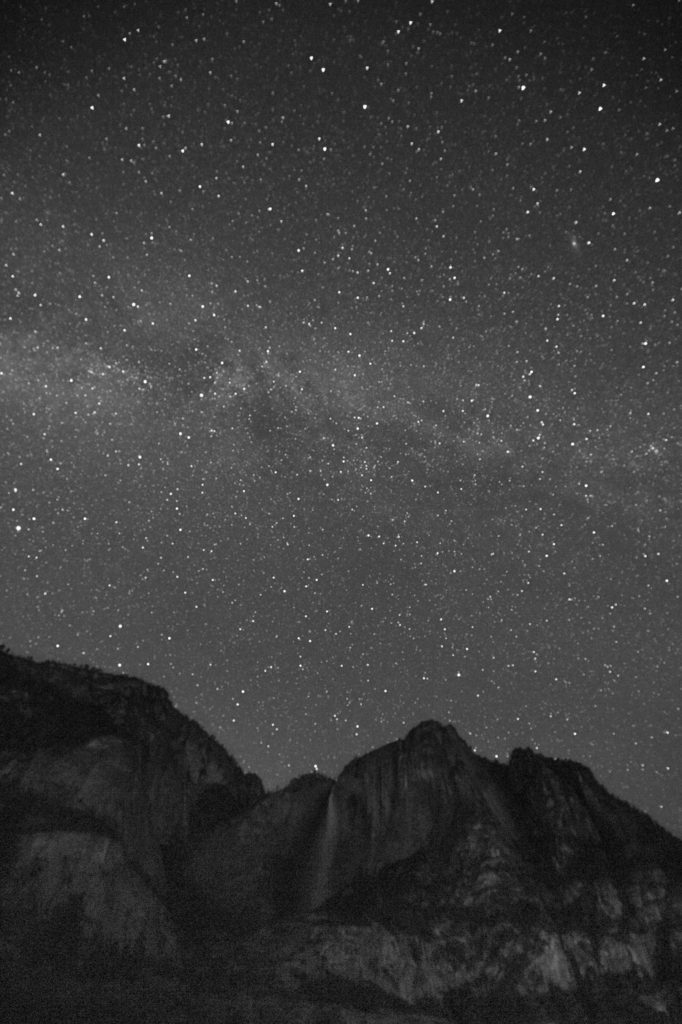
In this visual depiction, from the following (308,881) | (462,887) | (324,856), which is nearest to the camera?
(462,887)

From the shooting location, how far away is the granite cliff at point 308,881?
1281 inches

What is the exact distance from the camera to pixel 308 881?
1852 inches

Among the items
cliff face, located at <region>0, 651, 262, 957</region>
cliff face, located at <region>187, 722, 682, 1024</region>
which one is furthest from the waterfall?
cliff face, located at <region>0, 651, 262, 957</region>

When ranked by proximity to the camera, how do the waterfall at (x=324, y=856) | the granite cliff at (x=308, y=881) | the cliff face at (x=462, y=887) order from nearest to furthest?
1. the granite cliff at (x=308, y=881)
2. the cliff face at (x=462, y=887)
3. the waterfall at (x=324, y=856)

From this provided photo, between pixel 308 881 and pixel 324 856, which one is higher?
pixel 324 856

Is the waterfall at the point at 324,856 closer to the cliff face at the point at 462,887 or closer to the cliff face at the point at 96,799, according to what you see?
the cliff face at the point at 462,887

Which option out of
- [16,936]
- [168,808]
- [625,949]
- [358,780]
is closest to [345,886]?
[358,780]

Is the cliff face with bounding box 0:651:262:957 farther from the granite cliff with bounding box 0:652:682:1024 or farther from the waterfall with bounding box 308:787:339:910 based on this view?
the waterfall with bounding box 308:787:339:910

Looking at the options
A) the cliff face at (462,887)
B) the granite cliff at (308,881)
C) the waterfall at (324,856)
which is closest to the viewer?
the granite cliff at (308,881)

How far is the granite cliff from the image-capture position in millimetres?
32531

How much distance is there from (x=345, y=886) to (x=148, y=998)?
17.5 m

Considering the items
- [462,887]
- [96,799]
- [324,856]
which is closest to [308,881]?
[324,856]

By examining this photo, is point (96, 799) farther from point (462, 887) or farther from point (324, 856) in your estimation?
point (462, 887)

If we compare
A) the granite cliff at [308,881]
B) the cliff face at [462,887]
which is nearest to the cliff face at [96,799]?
the granite cliff at [308,881]
